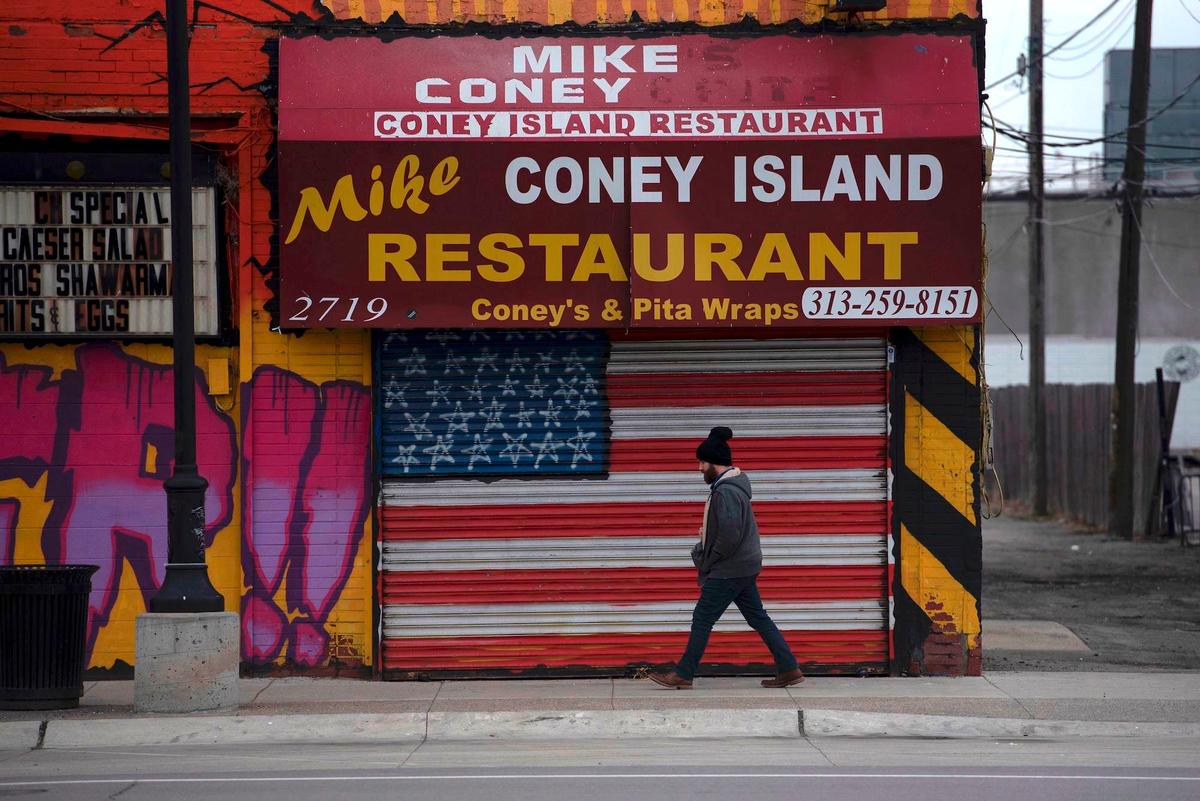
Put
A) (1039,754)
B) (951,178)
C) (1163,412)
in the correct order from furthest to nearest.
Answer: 1. (1163,412)
2. (951,178)
3. (1039,754)

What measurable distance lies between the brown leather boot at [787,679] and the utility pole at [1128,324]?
14.8m

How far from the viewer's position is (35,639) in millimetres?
→ 9945

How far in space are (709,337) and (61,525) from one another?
16.5 feet

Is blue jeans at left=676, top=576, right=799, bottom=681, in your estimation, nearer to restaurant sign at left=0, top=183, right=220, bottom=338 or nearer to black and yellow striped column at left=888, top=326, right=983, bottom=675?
black and yellow striped column at left=888, top=326, right=983, bottom=675

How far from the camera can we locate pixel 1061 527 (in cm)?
2722

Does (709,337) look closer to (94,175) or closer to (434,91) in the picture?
(434,91)

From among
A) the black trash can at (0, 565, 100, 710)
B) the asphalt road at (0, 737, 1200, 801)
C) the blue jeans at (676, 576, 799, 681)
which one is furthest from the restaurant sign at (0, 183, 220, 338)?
the blue jeans at (676, 576, 799, 681)

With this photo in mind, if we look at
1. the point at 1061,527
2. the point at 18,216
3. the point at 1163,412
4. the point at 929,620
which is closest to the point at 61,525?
the point at 18,216

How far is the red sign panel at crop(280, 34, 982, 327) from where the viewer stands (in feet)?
35.6

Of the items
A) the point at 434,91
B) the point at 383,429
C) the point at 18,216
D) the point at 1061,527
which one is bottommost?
the point at 1061,527

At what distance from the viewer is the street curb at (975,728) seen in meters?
9.48

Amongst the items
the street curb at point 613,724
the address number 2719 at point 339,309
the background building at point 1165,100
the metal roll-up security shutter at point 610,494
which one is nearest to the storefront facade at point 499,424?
the metal roll-up security shutter at point 610,494

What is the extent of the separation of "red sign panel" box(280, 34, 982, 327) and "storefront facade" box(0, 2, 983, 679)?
9 centimetres

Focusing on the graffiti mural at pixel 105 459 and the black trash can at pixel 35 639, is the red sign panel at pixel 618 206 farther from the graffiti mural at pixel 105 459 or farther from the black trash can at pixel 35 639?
the black trash can at pixel 35 639
